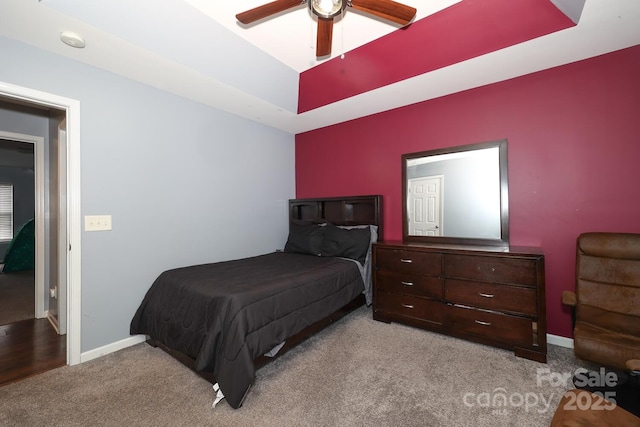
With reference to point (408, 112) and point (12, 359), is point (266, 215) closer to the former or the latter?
point (408, 112)

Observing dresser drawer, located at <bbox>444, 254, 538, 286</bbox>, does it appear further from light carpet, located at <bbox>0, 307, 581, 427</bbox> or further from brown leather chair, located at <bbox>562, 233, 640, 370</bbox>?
light carpet, located at <bbox>0, 307, 581, 427</bbox>

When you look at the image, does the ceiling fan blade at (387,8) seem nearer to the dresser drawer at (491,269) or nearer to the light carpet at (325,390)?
the dresser drawer at (491,269)

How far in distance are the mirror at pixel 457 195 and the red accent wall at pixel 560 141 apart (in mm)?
103

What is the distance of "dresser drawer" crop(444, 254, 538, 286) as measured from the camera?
6.88 feet

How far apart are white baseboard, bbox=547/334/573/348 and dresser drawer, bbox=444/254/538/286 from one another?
78cm

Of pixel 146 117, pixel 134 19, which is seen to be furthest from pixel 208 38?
pixel 146 117

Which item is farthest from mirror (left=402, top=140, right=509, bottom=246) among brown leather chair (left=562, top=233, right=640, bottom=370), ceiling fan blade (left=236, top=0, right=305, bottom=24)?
ceiling fan blade (left=236, top=0, right=305, bottom=24)

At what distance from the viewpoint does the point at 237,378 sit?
1.61m

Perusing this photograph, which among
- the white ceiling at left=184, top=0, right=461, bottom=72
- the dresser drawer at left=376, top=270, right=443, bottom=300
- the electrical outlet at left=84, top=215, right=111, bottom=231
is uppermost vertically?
the white ceiling at left=184, top=0, right=461, bottom=72

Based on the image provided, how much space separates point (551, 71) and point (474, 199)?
1.29 m

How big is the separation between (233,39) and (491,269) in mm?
3027

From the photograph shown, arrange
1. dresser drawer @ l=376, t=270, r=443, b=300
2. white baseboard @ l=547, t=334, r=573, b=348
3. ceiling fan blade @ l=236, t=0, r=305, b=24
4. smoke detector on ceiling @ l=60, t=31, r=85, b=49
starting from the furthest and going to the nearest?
1. dresser drawer @ l=376, t=270, r=443, b=300
2. white baseboard @ l=547, t=334, r=573, b=348
3. smoke detector on ceiling @ l=60, t=31, r=85, b=49
4. ceiling fan blade @ l=236, t=0, r=305, b=24

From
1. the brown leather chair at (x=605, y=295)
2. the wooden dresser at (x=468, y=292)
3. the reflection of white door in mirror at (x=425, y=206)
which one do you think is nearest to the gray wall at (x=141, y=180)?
the wooden dresser at (x=468, y=292)

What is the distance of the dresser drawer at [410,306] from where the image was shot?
99.0 inches
